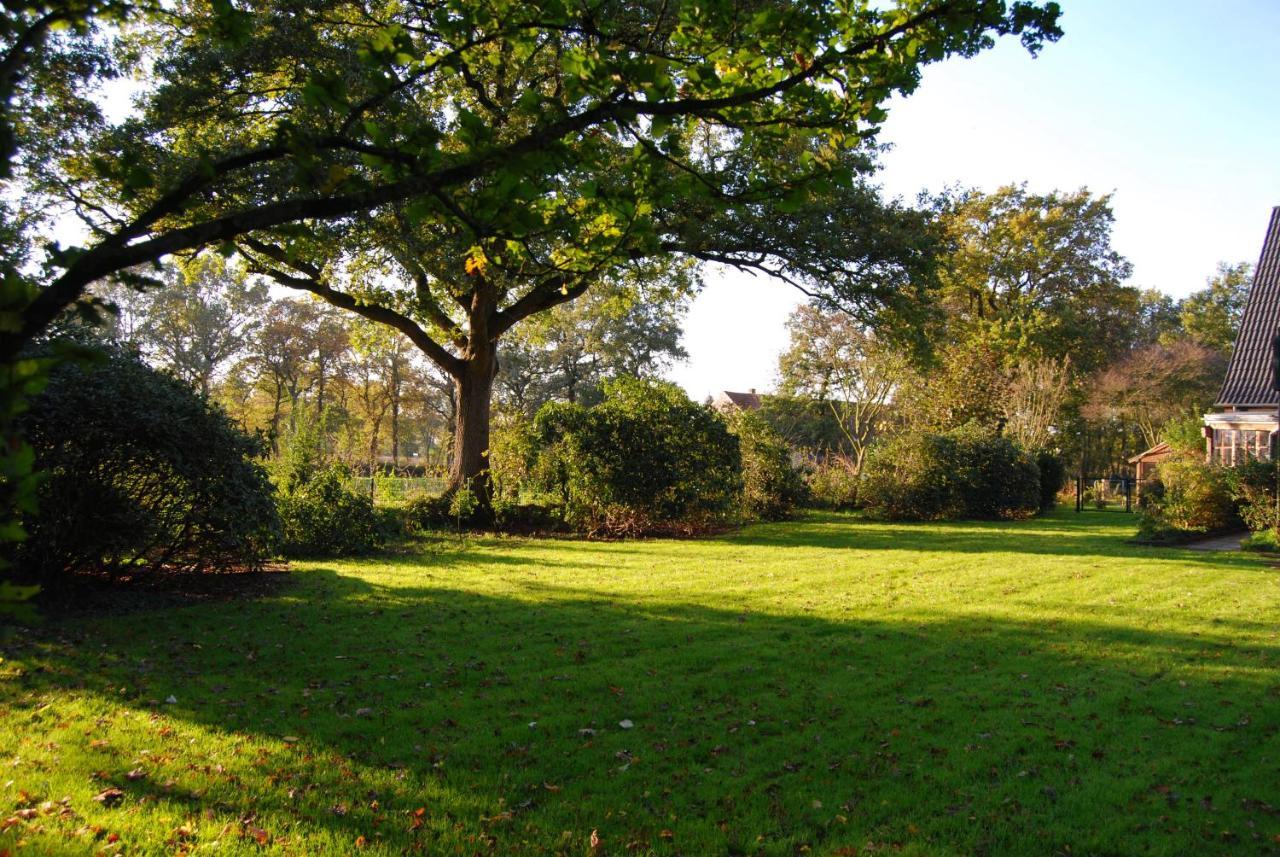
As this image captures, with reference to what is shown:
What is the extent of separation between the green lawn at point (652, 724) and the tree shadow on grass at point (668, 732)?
0.8 inches

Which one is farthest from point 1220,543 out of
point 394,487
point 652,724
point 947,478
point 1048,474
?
point 394,487

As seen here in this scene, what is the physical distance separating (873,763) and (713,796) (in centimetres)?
102

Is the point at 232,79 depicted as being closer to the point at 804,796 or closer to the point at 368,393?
the point at 804,796

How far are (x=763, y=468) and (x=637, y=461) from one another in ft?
16.3

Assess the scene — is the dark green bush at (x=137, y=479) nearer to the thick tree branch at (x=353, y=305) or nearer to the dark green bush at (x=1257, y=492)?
the thick tree branch at (x=353, y=305)

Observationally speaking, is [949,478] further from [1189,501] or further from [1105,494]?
[1105,494]

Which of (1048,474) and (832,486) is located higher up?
(1048,474)

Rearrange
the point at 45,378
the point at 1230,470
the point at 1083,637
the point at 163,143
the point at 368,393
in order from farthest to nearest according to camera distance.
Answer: the point at 368,393 → the point at 1230,470 → the point at 163,143 → the point at 1083,637 → the point at 45,378

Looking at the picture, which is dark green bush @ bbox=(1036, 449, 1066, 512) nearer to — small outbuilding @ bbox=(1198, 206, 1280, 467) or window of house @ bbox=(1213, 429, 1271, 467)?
small outbuilding @ bbox=(1198, 206, 1280, 467)

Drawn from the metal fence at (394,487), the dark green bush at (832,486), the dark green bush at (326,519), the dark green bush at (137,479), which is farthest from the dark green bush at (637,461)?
the dark green bush at (137,479)

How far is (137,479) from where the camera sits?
28.8 feet

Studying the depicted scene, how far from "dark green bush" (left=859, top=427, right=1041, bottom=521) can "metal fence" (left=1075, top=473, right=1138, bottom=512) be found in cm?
487

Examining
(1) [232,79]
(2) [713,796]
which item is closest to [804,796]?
(2) [713,796]

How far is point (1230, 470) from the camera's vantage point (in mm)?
15828
